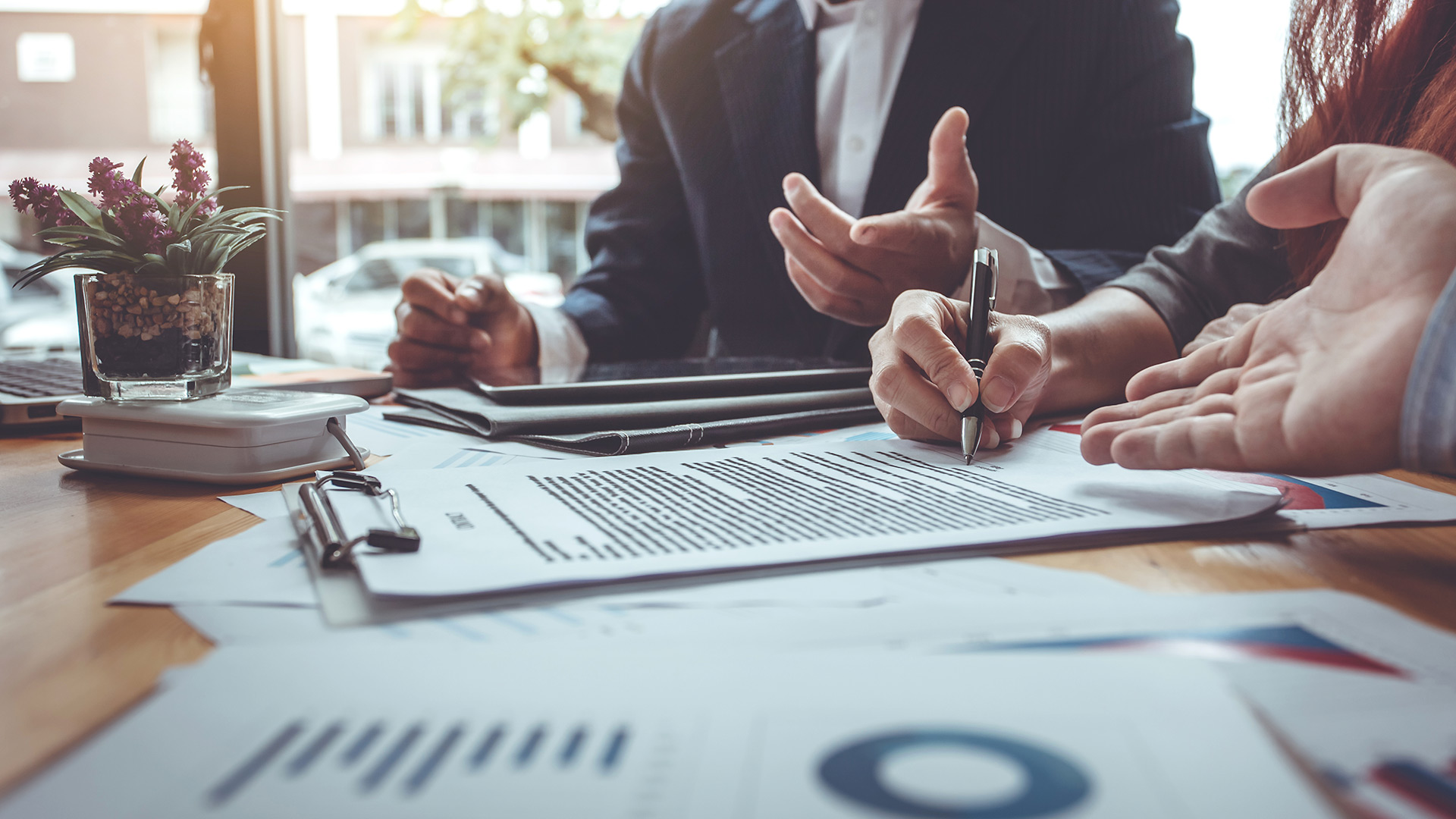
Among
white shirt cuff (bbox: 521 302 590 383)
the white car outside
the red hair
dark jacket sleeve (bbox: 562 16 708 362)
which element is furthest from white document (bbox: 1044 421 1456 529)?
the white car outside

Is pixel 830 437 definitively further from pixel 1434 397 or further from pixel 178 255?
pixel 178 255

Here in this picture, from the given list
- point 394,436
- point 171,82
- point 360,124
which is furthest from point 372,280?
point 394,436

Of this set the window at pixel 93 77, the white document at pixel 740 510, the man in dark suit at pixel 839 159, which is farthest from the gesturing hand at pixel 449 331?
the window at pixel 93 77

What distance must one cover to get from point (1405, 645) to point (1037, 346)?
1.24ft

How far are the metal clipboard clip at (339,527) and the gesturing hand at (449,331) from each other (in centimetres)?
51

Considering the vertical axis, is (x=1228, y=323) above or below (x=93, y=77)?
below

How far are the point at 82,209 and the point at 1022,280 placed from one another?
91cm

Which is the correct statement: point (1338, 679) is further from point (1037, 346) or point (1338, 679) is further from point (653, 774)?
point (1037, 346)

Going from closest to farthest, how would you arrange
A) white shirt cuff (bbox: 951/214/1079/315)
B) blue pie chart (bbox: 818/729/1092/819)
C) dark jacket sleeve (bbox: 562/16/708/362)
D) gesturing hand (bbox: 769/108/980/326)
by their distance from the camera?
blue pie chart (bbox: 818/729/1092/819) < gesturing hand (bbox: 769/108/980/326) < white shirt cuff (bbox: 951/214/1079/315) < dark jacket sleeve (bbox: 562/16/708/362)

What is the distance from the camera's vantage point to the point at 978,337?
65cm

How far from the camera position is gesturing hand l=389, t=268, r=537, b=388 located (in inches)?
41.9

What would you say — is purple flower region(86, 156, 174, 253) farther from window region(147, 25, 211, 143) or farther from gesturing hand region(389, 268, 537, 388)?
window region(147, 25, 211, 143)

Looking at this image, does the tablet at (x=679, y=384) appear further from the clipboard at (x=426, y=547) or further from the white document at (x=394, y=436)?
the clipboard at (x=426, y=547)

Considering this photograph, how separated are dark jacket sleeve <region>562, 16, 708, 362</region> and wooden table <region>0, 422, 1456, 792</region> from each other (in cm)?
96
